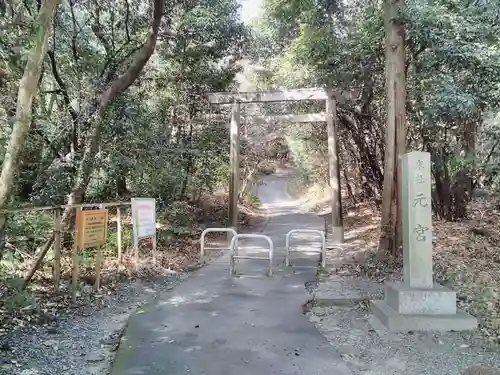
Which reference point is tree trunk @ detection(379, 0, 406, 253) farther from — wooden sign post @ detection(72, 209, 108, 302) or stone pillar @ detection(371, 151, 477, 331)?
wooden sign post @ detection(72, 209, 108, 302)

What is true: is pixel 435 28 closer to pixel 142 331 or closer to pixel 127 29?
pixel 127 29

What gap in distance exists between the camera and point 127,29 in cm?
977

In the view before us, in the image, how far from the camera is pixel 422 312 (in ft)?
16.5

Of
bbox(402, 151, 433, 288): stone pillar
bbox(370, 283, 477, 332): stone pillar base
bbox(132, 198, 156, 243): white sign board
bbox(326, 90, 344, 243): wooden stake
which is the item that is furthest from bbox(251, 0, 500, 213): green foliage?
bbox(132, 198, 156, 243): white sign board

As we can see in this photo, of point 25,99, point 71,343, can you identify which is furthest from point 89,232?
point 25,99

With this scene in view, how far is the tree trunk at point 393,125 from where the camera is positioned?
8.18 metres

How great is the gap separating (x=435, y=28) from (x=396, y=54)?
723mm

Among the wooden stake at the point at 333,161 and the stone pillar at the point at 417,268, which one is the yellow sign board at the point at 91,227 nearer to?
the stone pillar at the point at 417,268

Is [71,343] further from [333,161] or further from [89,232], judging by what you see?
[333,161]

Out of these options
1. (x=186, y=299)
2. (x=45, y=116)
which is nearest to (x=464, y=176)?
(x=186, y=299)

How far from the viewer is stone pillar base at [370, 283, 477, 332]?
4883 millimetres

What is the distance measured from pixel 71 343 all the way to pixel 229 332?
1.48m

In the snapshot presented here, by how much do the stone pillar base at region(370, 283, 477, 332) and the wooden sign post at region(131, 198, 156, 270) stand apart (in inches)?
150

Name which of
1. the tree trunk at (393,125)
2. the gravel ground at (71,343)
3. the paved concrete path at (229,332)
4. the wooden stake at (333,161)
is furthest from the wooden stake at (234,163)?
the gravel ground at (71,343)
